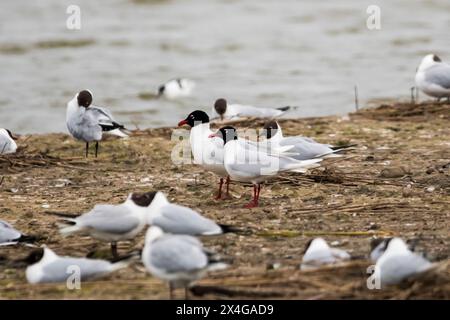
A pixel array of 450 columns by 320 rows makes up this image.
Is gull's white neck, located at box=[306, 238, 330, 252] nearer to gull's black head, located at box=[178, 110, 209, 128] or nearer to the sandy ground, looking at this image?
the sandy ground

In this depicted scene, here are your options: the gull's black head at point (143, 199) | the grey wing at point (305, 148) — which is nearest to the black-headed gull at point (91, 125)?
the grey wing at point (305, 148)

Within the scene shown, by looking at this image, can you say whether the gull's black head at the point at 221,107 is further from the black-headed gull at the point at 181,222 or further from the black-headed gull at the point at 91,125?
the black-headed gull at the point at 181,222

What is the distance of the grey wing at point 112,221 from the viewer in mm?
6562

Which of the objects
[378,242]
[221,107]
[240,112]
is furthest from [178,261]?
[221,107]

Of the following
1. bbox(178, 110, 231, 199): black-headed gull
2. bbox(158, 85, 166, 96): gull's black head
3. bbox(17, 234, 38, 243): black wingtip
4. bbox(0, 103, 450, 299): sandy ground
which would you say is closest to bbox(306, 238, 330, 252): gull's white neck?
bbox(0, 103, 450, 299): sandy ground

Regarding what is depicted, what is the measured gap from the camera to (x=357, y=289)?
19.0ft

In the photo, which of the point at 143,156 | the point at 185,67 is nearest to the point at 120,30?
the point at 185,67

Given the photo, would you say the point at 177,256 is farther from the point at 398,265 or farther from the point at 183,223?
the point at 398,265

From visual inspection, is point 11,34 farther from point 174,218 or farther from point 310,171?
point 174,218

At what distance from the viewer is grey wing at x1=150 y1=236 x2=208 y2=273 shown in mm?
5656

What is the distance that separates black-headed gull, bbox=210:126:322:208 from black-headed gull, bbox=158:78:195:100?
651cm

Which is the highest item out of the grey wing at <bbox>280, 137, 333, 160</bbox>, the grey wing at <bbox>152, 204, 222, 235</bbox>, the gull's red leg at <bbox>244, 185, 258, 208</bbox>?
the grey wing at <bbox>280, 137, 333, 160</bbox>

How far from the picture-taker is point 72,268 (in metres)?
6.19

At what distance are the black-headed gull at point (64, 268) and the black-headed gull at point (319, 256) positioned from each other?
1.09 meters
